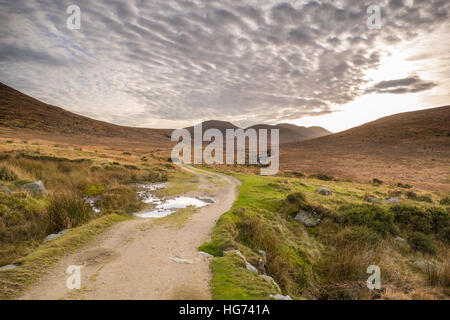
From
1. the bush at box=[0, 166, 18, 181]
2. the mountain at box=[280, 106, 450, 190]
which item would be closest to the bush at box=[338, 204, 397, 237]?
the bush at box=[0, 166, 18, 181]

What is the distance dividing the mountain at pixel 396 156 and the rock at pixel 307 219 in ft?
100

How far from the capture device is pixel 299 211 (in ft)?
46.9

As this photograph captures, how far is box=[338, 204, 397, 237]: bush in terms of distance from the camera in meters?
11.9

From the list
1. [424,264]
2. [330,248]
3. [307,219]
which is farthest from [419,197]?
[330,248]

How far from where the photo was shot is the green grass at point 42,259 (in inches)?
192

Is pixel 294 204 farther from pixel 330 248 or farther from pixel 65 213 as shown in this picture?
pixel 65 213

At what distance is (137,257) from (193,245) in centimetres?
194

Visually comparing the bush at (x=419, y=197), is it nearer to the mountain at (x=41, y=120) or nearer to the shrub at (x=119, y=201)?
the shrub at (x=119, y=201)

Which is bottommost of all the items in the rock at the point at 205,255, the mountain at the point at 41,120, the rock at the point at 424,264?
Result: the rock at the point at 424,264

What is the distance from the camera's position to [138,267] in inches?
239

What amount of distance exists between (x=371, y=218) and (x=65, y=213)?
49.9 ft

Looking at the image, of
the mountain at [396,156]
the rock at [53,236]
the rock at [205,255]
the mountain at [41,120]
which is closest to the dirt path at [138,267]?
the rock at [205,255]
